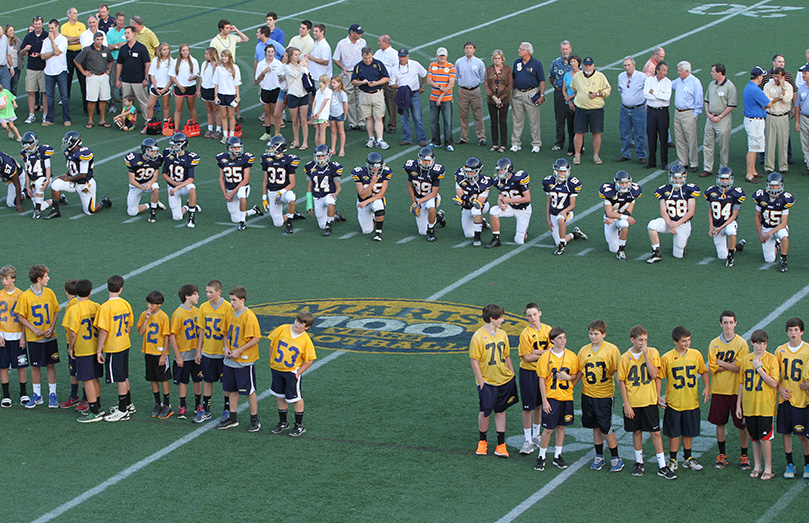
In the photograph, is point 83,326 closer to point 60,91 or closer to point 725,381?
point 725,381

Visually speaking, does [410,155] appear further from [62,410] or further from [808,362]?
[808,362]

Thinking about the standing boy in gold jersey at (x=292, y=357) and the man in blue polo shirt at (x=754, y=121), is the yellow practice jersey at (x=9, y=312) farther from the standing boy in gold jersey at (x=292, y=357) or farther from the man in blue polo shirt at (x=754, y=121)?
the man in blue polo shirt at (x=754, y=121)

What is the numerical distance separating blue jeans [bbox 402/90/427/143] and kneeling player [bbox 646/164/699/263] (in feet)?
19.9

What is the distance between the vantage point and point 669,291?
14391mm

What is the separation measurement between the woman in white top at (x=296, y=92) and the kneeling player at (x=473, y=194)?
16.0ft

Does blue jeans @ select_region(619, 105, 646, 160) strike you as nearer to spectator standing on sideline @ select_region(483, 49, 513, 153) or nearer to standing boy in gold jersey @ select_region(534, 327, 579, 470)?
spectator standing on sideline @ select_region(483, 49, 513, 153)

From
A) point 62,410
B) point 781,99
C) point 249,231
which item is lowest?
point 62,410

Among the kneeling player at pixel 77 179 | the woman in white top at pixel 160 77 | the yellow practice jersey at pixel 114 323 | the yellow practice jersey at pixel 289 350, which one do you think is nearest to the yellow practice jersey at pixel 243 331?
the yellow practice jersey at pixel 289 350

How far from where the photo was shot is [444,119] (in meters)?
20.7

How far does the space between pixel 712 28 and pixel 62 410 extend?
817 inches

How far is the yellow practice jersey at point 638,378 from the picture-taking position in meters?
9.77

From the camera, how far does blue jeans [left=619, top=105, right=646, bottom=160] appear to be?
1956 cm

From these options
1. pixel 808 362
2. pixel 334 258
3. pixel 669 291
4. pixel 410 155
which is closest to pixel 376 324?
pixel 334 258

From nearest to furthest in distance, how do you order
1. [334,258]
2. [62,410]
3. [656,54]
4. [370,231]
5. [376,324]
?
[62,410], [376,324], [334,258], [370,231], [656,54]
